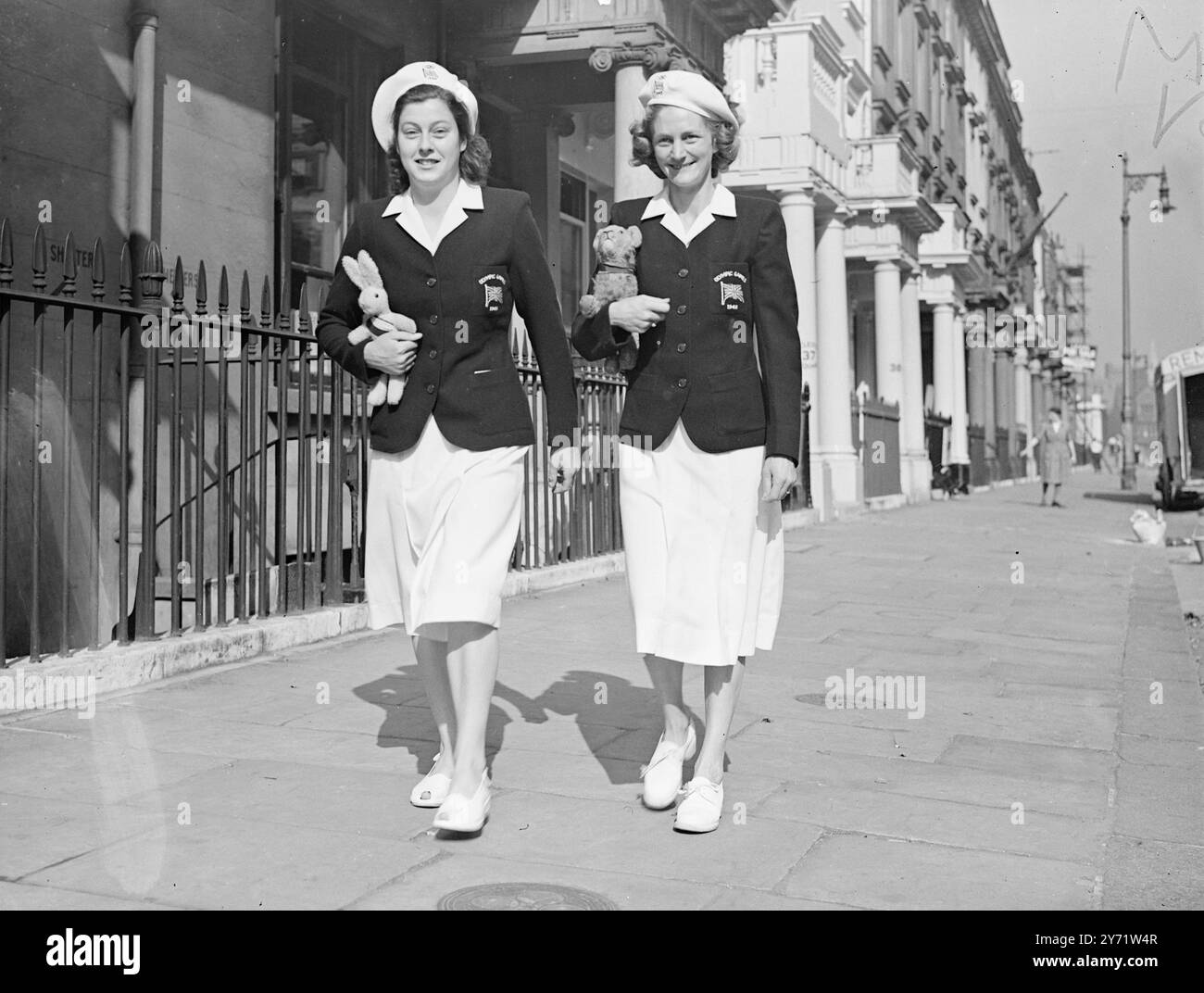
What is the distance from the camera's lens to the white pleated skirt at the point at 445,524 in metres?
3.73

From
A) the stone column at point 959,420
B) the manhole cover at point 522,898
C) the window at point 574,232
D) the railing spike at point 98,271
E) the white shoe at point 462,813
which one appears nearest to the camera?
the manhole cover at point 522,898

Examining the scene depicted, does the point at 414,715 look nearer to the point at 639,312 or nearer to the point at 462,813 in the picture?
the point at 462,813

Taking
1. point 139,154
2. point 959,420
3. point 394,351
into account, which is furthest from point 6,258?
point 959,420

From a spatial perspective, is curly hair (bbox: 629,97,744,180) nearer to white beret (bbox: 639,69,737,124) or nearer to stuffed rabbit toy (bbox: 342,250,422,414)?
white beret (bbox: 639,69,737,124)

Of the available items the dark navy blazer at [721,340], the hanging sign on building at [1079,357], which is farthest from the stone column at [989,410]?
the dark navy blazer at [721,340]

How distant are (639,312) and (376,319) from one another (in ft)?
2.46

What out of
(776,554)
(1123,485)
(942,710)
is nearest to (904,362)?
(1123,485)

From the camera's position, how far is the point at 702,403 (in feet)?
12.9

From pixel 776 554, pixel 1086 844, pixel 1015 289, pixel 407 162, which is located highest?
pixel 1015 289

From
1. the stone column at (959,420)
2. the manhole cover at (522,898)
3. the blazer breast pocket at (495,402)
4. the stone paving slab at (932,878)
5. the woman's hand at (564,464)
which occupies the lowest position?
the stone paving slab at (932,878)

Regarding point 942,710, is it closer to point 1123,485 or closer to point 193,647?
point 193,647

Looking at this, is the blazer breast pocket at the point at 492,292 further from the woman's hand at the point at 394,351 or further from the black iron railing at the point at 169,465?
the black iron railing at the point at 169,465
